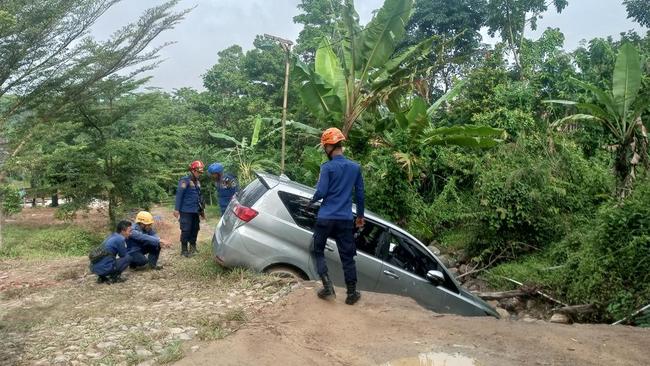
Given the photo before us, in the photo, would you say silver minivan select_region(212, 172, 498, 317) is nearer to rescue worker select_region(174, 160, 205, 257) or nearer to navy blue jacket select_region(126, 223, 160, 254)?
navy blue jacket select_region(126, 223, 160, 254)

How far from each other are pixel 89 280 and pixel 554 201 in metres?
Answer: 8.01

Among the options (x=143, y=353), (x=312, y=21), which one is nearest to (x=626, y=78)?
(x=143, y=353)

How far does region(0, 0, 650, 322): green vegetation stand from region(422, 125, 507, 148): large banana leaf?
37 millimetres

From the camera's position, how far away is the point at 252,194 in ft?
20.6

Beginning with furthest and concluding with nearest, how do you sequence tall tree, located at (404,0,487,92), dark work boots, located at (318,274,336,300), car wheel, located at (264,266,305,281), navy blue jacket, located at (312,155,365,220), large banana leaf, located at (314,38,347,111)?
1. tall tree, located at (404,0,487,92)
2. large banana leaf, located at (314,38,347,111)
3. car wheel, located at (264,266,305,281)
4. dark work boots, located at (318,274,336,300)
5. navy blue jacket, located at (312,155,365,220)

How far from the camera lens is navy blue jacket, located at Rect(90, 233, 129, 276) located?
6.47 m

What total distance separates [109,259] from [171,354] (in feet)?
9.85

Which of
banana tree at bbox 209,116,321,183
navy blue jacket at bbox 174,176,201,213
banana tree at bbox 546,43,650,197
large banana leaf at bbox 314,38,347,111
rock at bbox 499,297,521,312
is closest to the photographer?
navy blue jacket at bbox 174,176,201,213

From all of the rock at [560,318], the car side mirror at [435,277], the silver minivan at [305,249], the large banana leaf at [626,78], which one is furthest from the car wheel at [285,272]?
the large banana leaf at [626,78]

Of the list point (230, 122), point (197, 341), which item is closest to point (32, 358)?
point (197, 341)

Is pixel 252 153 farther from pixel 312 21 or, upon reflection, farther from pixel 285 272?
pixel 285 272

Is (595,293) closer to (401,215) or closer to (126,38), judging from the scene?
(401,215)

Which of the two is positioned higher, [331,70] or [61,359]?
[331,70]

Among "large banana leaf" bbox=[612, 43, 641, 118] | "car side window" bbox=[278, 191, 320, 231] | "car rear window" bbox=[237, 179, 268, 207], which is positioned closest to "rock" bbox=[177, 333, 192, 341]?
"car rear window" bbox=[237, 179, 268, 207]
